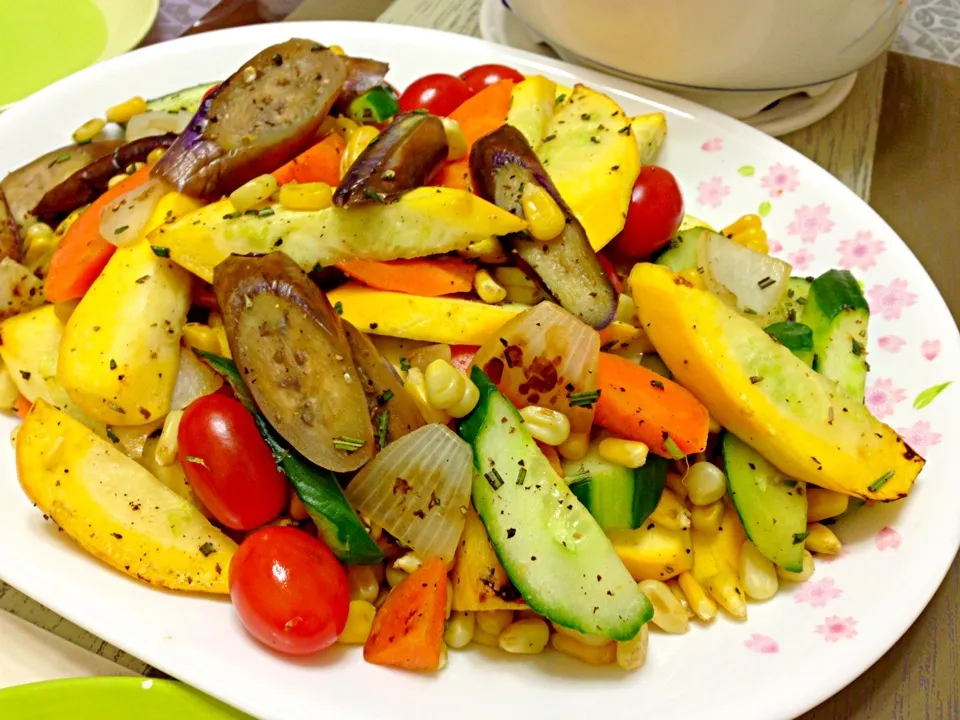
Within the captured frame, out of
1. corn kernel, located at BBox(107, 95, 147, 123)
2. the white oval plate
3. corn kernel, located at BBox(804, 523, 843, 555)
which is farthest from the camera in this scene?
corn kernel, located at BBox(107, 95, 147, 123)

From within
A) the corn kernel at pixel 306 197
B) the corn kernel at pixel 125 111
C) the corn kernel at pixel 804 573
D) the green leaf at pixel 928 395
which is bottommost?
the corn kernel at pixel 804 573

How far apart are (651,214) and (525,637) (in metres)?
0.97

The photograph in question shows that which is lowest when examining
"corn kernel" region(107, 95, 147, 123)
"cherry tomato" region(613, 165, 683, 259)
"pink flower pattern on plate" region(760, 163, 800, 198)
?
"pink flower pattern on plate" region(760, 163, 800, 198)

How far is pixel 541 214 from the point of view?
1603 millimetres

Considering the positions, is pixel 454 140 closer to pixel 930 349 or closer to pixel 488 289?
pixel 488 289

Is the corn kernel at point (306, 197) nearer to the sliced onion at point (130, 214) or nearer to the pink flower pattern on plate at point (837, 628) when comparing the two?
the sliced onion at point (130, 214)

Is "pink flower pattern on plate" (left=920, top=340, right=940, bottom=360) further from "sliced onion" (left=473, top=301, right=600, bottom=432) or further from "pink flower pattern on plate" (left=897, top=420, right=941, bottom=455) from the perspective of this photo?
"sliced onion" (left=473, top=301, right=600, bottom=432)

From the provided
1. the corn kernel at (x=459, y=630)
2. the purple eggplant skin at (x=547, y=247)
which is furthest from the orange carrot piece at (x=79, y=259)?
the corn kernel at (x=459, y=630)

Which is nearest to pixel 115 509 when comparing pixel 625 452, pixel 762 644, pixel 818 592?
pixel 625 452

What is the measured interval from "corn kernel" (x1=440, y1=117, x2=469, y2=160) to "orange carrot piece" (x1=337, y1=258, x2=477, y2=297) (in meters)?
0.31

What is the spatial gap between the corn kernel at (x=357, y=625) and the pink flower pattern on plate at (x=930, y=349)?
1.29 meters

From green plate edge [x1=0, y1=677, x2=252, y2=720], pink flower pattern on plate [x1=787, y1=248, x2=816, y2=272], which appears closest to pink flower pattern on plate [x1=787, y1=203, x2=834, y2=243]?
pink flower pattern on plate [x1=787, y1=248, x2=816, y2=272]

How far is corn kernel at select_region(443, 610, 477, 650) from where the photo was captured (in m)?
1.46

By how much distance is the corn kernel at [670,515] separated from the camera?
4.98 feet
